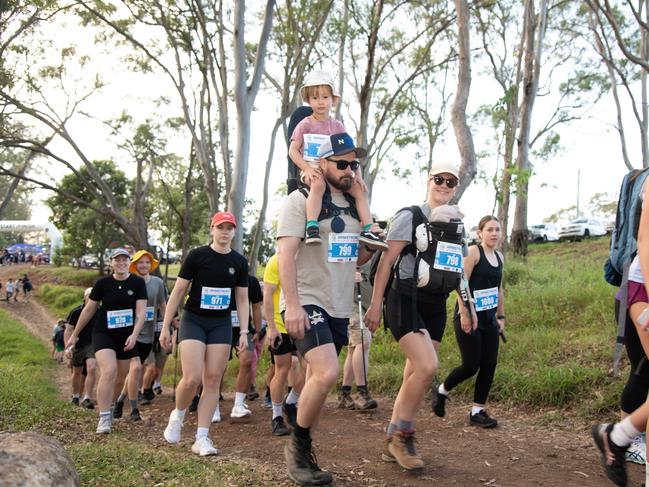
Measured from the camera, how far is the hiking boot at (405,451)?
→ 4379 millimetres

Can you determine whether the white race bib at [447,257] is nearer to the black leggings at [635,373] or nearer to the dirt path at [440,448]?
the black leggings at [635,373]

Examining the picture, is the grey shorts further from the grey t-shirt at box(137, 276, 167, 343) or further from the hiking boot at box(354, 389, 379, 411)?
the grey t-shirt at box(137, 276, 167, 343)

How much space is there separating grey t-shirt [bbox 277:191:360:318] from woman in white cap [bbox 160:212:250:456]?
1662 millimetres

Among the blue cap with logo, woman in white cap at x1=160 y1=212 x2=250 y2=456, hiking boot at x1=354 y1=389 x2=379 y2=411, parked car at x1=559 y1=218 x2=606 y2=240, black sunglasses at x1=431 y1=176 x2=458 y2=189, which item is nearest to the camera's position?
the blue cap with logo

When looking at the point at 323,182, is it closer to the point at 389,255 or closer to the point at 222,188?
the point at 389,255

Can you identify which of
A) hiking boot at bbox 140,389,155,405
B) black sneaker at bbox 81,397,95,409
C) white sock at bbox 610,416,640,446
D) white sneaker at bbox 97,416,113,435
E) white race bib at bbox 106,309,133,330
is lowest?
black sneaker at bbox 81,397,95,409

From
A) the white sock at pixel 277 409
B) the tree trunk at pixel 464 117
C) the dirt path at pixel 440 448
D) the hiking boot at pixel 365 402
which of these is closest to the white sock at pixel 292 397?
the white sock at pixel 277 409

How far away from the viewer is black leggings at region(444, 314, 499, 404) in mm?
5766

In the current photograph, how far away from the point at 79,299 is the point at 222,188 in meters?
10.4

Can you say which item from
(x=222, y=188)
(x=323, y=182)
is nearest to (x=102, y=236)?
(x=222, y=188)

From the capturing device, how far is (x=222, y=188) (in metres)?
25.8

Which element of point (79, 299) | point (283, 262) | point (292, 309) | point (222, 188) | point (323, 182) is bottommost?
point (79, 299)

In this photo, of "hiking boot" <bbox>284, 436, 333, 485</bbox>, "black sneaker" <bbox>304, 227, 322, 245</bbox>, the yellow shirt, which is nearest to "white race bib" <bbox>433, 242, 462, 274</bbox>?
"black sneaker" <bbox>304, 227, 322, 245</bbox>

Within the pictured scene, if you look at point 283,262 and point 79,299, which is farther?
point 79,299
